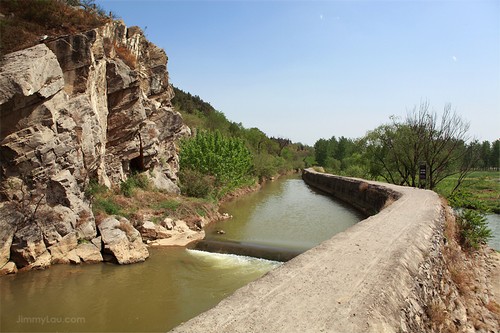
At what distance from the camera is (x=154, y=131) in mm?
22188

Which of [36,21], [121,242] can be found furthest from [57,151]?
[36,21]

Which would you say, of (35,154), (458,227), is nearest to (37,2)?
(35,154)

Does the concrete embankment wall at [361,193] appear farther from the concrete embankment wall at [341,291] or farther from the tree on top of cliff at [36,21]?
the tree on top of cliff at [36,21]

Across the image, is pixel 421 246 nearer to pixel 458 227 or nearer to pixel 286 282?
pixel 286 282

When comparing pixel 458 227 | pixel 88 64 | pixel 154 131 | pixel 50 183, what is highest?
pixel 88 64

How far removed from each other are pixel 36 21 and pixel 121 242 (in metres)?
11.0

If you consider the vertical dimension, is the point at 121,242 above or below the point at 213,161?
below

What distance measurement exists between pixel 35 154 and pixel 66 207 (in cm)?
218

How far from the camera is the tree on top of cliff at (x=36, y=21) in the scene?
13203mm

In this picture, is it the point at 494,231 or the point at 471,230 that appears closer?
the point at 471,230

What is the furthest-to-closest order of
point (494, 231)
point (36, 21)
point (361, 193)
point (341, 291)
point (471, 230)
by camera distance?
point (361, 193)
point (494, 231)
point (36, 21)
point (471, 230)
point (341, 291)

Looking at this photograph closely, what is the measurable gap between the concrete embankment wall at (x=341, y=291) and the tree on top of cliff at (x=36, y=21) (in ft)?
44.7

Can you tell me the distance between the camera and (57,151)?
40.7ft

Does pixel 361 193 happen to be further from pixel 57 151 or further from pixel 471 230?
pixel 57 151
